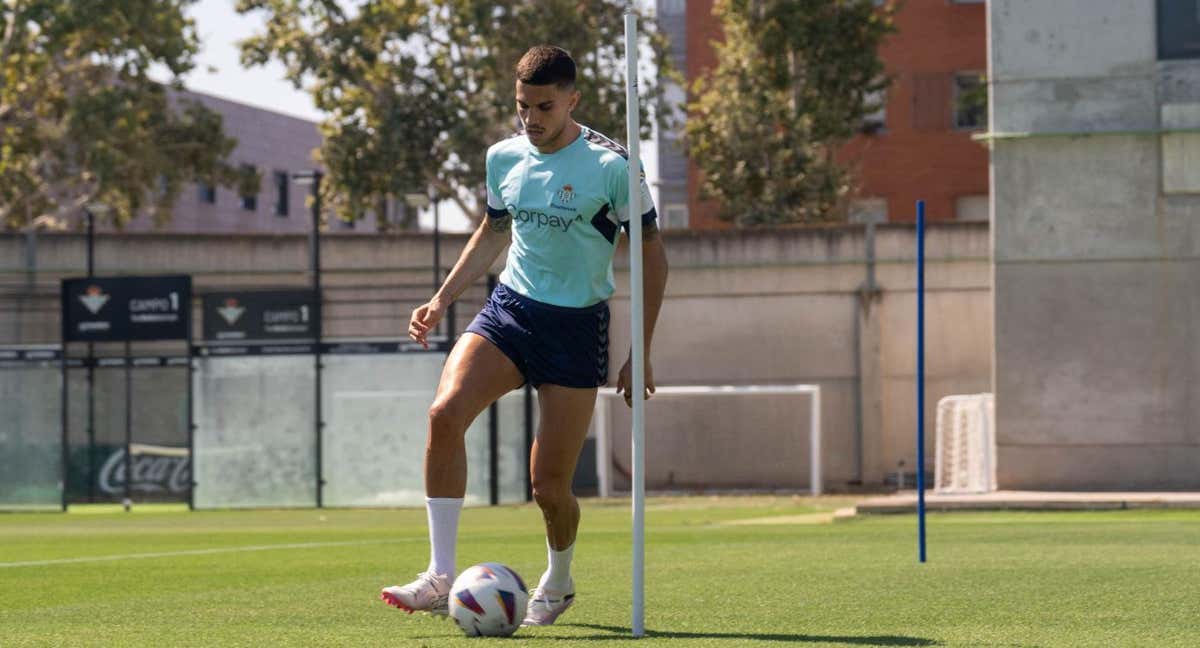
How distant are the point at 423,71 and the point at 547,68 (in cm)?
3686

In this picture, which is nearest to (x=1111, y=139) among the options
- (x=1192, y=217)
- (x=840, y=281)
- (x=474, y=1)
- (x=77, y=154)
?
(x=1192, y=217)

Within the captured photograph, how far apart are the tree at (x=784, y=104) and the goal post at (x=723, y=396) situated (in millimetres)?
9449

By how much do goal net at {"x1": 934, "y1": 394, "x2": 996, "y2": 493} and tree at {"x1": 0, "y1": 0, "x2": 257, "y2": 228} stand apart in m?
20.5

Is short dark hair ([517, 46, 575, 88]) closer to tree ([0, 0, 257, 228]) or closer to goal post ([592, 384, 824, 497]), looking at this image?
goal post ([592, 384, 824, 497])

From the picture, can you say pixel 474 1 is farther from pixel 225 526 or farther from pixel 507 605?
pixel 507 605

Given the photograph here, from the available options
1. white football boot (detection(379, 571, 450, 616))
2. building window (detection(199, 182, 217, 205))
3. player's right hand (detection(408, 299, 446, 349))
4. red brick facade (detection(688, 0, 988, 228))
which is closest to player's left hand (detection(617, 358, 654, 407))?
player's right hand (detection(408, 299, 446, 349))

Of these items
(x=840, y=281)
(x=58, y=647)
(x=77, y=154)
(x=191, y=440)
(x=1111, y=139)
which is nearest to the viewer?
(x=58, y=647)

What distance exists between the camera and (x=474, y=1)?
4166 cm

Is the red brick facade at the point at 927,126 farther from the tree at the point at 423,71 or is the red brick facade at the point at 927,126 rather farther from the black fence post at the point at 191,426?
the black fence post at the point at 191,426

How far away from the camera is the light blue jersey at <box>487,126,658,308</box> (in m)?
7.32

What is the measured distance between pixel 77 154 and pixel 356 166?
6111 millimetres

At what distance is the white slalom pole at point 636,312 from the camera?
22.7 feet

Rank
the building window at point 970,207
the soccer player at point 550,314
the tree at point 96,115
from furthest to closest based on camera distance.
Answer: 1. the building window at point 970,207
2. the tree at point 96,115
3. the soccer player at point 550,314

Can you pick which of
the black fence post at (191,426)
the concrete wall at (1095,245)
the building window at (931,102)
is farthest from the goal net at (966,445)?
the building window at (931,102)
